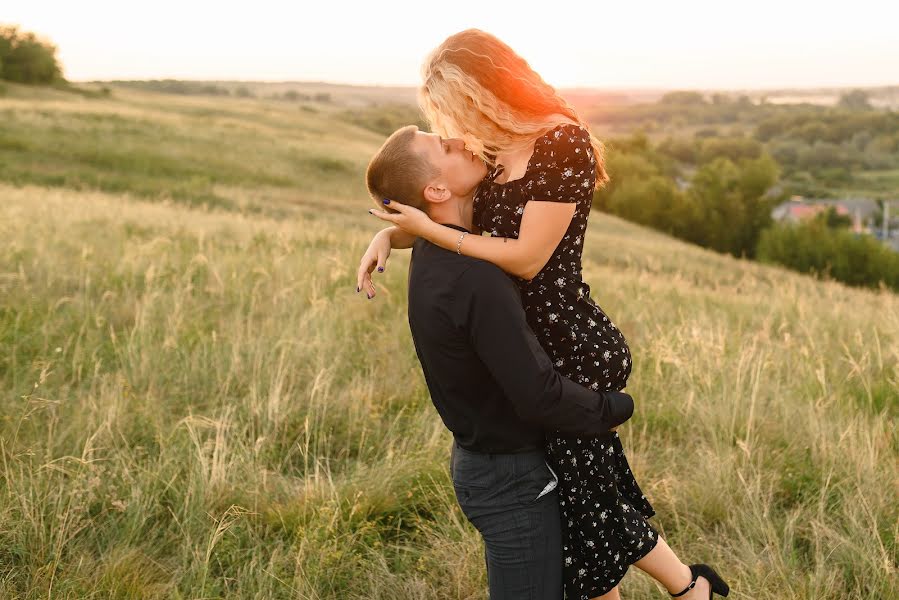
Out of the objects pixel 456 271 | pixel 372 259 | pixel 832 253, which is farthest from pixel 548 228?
pixel 832 253

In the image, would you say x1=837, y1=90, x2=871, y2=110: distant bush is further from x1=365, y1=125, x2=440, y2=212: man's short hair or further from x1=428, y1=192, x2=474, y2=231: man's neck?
x1=365, y1=125, x2=440, y2=212: man's short hair

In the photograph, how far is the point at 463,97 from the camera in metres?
2.14

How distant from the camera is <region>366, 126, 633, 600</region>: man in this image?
76.5 inches

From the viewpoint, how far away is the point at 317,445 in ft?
12.9

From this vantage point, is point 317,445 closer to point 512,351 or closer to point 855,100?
point 512,351

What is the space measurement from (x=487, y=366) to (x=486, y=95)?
29.7 inches

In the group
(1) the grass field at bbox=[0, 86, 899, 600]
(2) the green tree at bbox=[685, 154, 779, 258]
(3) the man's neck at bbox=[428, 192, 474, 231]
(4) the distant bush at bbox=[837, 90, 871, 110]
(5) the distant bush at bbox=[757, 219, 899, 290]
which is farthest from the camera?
(4) the distant bush at bbox=[837, 90, 871, 110]

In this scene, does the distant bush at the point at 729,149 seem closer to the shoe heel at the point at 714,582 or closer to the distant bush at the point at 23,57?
the distant bush at the point at 23,57

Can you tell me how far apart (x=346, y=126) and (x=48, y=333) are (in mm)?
58555

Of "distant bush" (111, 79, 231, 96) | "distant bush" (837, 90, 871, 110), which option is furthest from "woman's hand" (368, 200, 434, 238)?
"distant bush" (837, 90, 871, 110)

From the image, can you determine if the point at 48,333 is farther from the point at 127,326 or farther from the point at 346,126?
the point at 346,126

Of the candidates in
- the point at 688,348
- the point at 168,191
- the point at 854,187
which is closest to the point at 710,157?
the point at 854,187

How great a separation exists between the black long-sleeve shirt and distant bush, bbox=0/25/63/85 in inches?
2561

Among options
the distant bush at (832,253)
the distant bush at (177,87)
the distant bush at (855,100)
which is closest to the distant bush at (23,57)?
the distant bush at (177,87)
